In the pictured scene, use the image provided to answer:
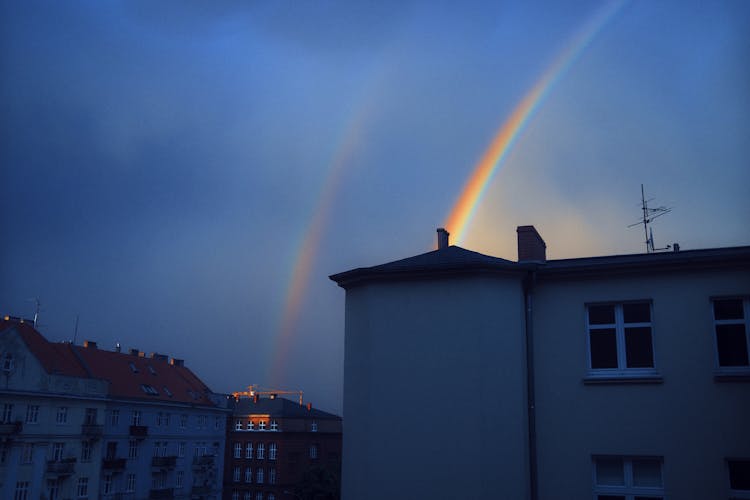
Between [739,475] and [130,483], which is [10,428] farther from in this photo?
[739,475]

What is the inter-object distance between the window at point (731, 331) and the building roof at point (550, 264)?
0.85 meters

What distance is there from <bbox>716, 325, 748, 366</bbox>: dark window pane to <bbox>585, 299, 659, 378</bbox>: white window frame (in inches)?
50.5

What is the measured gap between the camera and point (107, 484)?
162ft

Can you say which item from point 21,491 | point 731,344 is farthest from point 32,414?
point 731,344

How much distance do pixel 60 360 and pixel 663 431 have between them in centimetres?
4810

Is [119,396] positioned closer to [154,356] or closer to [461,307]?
[154,356]

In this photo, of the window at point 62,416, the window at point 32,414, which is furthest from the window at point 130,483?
the window at point 32,414

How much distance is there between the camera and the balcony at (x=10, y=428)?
40.3 meters

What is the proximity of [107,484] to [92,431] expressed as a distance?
4.91m

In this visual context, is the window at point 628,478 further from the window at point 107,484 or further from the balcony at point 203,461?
the balcony at point 203,461

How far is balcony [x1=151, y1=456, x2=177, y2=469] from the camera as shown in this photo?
54.2 meters

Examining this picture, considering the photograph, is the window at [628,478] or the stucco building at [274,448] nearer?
the window at [628,478]

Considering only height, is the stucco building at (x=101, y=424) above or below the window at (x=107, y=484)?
above

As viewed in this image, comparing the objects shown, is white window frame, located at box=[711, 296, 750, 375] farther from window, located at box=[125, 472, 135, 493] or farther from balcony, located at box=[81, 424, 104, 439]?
window, located at box=[125, 472, 135, 493]
